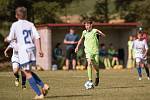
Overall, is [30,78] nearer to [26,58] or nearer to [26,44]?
[26,58]

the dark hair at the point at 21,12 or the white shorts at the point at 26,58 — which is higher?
the dark hair at the point at 21,12

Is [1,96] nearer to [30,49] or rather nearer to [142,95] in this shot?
[30,49]

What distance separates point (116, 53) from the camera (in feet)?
126

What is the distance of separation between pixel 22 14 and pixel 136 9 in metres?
36.3

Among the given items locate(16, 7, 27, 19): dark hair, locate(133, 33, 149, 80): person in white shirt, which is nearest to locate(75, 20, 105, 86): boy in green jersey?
locate(16, 7, 27, 19): dark hair

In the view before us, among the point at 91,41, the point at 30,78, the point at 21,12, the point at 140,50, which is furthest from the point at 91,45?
the point at 140,50

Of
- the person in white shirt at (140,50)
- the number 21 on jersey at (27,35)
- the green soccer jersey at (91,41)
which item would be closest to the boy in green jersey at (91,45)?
the green soccer jersey at (91,41)

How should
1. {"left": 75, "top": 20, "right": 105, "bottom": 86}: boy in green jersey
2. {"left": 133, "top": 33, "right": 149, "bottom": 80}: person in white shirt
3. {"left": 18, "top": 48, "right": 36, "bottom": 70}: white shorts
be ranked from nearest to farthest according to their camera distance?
{"left": 18, "top": 48, "right": 36, "bottom": 70}: white shorts
{"left": 75, "top": 20, "right": 105, "bottom": 86}: boy in green jersey
{"left": 133, "top": 33, "right": 149, "bottom": 80}: person in white shirt

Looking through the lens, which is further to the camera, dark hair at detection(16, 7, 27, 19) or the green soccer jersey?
the green soccer jersey

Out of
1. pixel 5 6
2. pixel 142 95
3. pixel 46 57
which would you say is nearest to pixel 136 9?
pixel 5 6

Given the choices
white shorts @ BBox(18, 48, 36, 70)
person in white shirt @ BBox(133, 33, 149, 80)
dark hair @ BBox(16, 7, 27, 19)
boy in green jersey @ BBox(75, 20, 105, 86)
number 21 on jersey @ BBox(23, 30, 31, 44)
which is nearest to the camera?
dark hair @ BBox(16, 7, 27, 19)

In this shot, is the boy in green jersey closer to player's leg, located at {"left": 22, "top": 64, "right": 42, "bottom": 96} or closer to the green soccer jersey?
the green soccer jersey

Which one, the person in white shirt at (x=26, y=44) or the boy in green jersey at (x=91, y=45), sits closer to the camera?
the person in white shirt at (x=26, y=44)

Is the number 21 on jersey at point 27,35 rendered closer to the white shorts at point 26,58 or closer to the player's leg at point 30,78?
the white shorts at point 26,58
